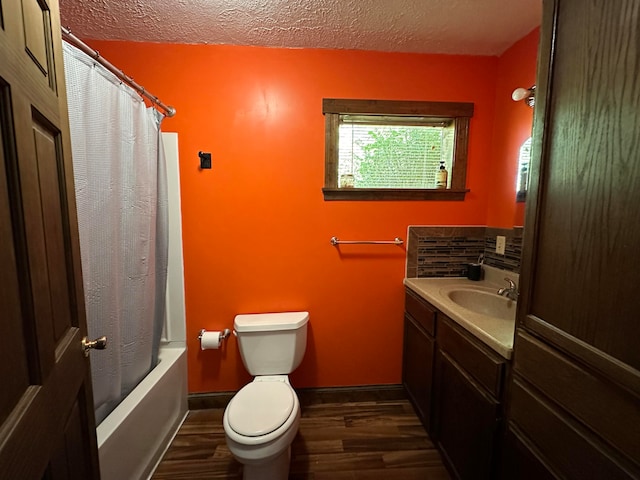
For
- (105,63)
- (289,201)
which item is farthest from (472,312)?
(105,63)

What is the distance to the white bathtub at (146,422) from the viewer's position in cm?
112

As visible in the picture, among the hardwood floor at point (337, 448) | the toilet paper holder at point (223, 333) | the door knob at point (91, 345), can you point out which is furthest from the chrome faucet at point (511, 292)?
the door knob at point (91, 345)

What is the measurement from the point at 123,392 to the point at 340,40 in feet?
7.26

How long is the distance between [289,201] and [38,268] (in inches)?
50.3

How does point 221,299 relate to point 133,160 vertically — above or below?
below

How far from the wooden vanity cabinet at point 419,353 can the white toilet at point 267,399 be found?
26.9 inches

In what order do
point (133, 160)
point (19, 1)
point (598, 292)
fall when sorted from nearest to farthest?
point (19, 1) → point (598, 292) → point (133, 160)

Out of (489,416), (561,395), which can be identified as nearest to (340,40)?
(561,395)

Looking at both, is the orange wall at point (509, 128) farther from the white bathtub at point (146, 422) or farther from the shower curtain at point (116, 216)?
the white bathtub at point (146, 422)

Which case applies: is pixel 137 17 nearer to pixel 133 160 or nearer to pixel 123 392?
pixel 133 160

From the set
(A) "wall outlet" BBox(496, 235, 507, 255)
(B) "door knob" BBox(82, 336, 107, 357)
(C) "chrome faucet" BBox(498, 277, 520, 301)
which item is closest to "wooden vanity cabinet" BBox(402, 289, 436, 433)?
(C) "chrome faucet" BBox(498, 277, 520, 301)

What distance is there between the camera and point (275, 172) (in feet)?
5.62

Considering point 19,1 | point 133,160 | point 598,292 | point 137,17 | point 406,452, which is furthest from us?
point 406,452

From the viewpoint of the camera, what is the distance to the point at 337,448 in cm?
154
